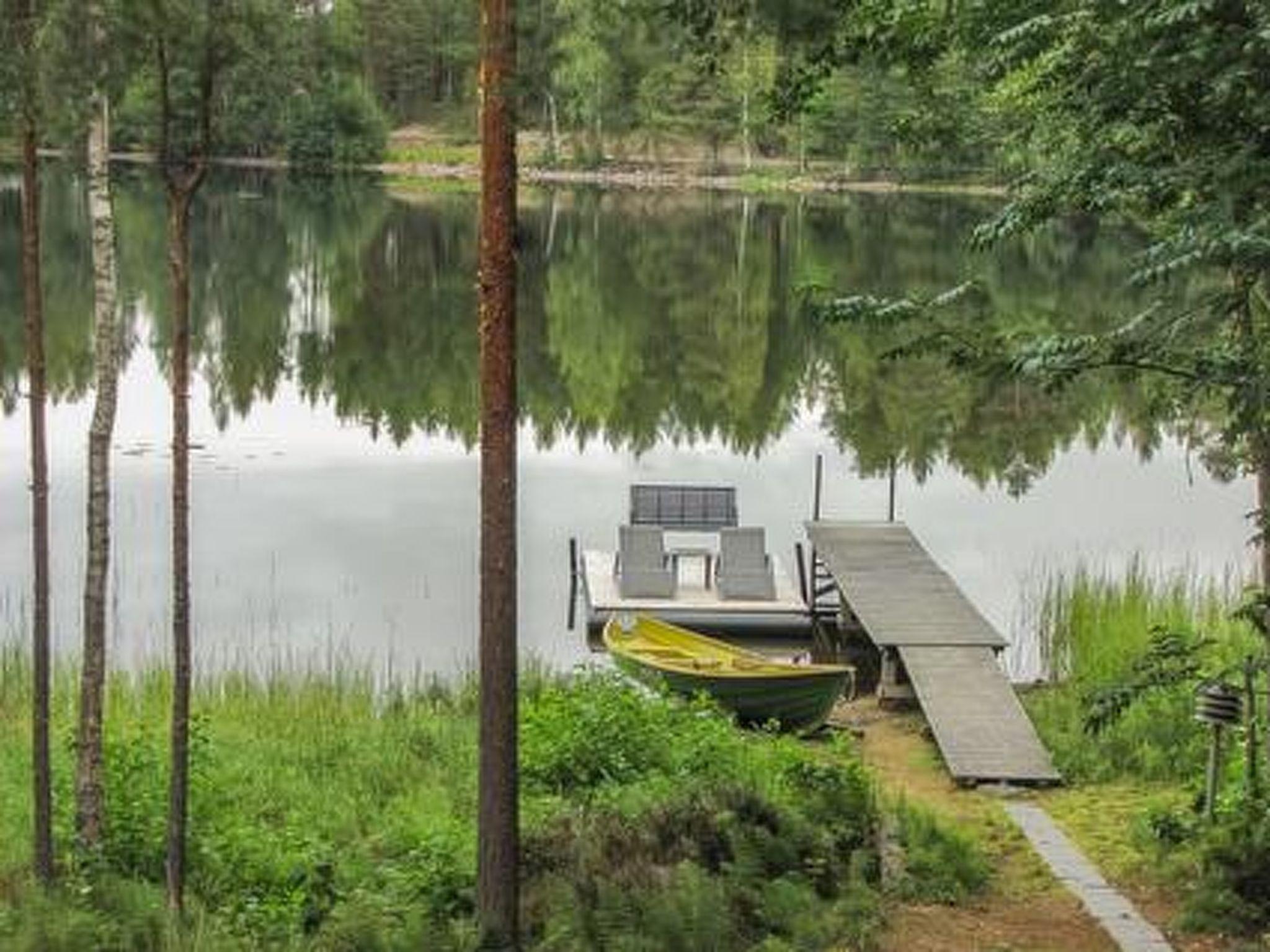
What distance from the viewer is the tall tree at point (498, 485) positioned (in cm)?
1018

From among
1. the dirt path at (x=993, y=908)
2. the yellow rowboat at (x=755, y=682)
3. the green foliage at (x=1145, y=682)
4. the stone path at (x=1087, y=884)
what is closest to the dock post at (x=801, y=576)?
the yellow rowboat at (x=755, y=682)

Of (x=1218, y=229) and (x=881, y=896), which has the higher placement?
(x=1218, y=229)

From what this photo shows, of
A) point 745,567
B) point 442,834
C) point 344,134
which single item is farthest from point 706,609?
point 344,134

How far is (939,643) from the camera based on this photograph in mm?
22062

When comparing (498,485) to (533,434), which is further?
(533,434)

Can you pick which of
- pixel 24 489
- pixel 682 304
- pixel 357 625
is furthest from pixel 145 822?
pixel 682 304

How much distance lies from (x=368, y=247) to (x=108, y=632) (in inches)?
1879

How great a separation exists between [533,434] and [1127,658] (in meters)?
20.9

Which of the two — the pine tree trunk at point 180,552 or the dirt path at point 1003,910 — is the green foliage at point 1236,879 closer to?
the dirt path at point 1003,910

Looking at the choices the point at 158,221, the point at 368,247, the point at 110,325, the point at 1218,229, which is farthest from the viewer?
the point at 158,221

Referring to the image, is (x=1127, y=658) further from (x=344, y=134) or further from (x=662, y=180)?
(x=344, y=134)

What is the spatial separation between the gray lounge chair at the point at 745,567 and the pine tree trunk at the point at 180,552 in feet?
49.3

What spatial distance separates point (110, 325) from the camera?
1149cm

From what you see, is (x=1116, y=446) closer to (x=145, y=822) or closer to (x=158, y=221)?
(x=145, y=822)
